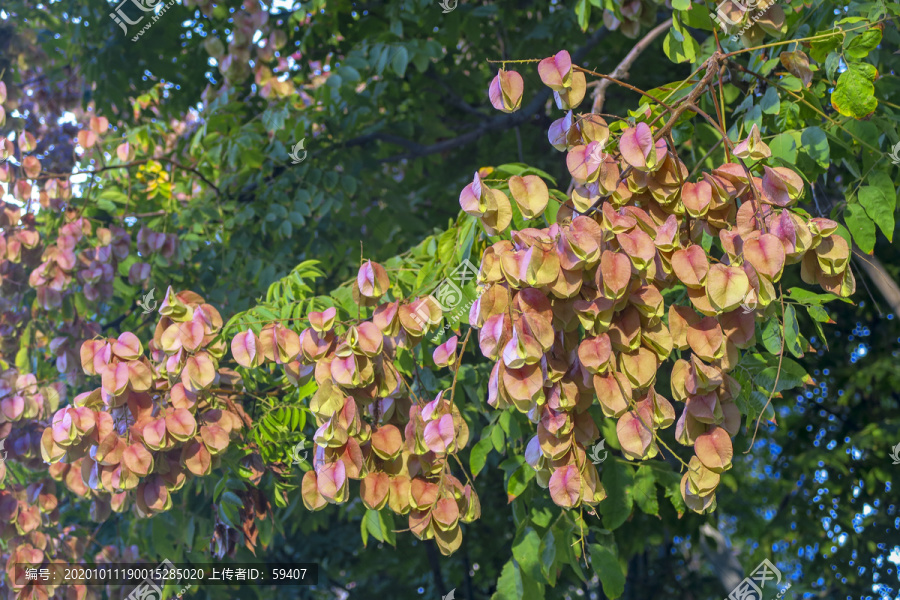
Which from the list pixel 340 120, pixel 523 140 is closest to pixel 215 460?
pixel 340 120

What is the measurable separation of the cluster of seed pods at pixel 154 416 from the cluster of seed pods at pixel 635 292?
860 millimetres

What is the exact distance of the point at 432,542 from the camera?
14.2 feet

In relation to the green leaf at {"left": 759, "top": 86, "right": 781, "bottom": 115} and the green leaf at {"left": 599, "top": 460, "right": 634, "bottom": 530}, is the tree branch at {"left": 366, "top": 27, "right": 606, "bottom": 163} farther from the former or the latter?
the green leaf at {"left": 599, "top": 460, "right": 634, "bottom": 530}

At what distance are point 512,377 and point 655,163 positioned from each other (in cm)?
46

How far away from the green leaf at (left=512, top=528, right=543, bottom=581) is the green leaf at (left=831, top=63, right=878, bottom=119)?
1.39 m

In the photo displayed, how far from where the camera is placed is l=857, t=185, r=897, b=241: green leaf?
1948mm

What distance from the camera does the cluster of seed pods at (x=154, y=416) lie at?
73.4 inches

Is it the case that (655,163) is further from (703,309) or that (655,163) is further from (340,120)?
(340,120)
